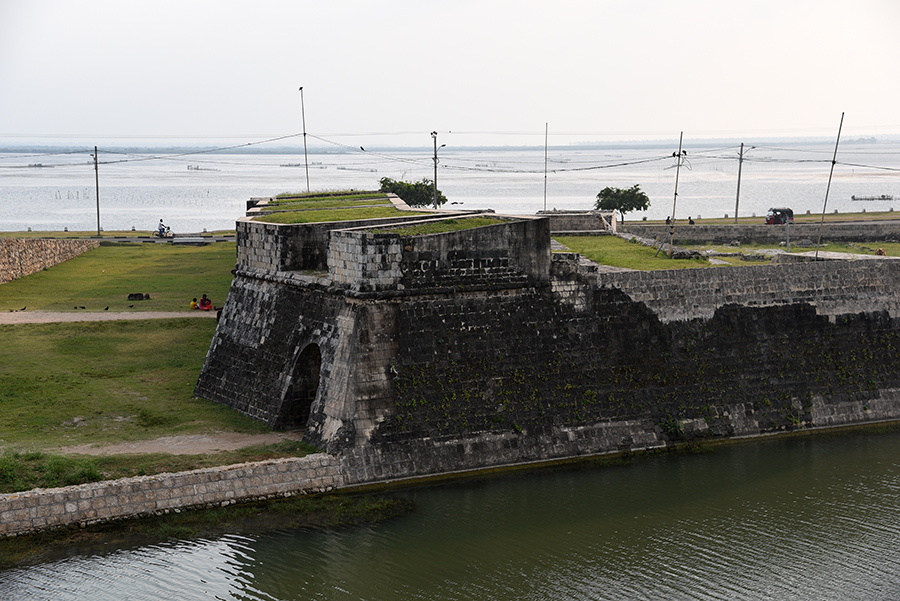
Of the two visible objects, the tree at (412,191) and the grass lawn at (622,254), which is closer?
the grass lawn at (622,254)

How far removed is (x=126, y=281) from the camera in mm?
36438

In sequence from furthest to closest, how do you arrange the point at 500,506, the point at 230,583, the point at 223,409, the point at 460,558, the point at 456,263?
1. the point at 223,409
2. the point at 456,263
3. the point at 500,506
4. the point at 460,558
5. the point at 230,583

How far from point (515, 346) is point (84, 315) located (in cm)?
1506

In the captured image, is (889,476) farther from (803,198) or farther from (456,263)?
(803,198)

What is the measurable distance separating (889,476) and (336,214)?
1478 cm

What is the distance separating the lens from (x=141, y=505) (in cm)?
1666

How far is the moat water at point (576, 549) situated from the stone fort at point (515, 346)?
1144 millimetres

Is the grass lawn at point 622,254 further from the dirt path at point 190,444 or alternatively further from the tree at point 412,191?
the tree at point 412,191

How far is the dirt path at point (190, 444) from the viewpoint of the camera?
715 inches

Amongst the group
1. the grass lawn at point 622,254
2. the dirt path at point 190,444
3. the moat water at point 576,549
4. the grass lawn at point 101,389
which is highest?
the grass lawn at point 622,254

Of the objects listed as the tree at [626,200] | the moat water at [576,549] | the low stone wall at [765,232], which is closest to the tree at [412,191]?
the tree at [626,200]

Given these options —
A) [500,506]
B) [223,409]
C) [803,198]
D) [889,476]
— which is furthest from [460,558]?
[803,198]

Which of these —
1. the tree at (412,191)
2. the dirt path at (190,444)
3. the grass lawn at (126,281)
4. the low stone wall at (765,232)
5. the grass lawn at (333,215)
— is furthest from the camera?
the tree at (412,191)

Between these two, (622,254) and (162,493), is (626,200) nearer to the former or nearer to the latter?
(622,254)
